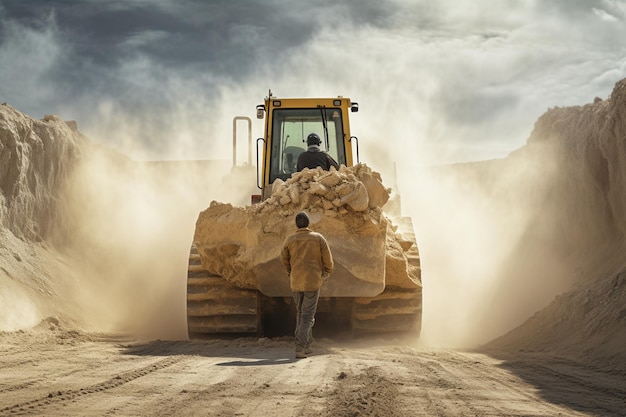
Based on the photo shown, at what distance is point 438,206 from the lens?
1981 cm

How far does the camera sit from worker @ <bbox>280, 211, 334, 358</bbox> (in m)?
8.23

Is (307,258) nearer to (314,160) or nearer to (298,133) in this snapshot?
(314,160)

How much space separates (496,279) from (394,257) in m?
5.84

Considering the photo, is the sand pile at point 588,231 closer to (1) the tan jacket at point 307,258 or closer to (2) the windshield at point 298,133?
(1) the tan jacket at point 307,258

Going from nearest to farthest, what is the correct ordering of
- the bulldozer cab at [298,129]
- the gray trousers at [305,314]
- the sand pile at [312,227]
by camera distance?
1. the gray trousers at [305,314]
2. the sand pile at [312,227]
3. the bulldozer cab at [298,129]

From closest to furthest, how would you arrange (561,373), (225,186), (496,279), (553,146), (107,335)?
1. (561,373)
2. (107,335)
3. (225,186)
4. (496,279)
5. (553,146)

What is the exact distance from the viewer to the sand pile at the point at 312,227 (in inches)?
347

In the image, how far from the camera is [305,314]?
8359 mm

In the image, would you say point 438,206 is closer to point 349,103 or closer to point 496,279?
point 496,279

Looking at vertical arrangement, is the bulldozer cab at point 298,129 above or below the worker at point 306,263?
above

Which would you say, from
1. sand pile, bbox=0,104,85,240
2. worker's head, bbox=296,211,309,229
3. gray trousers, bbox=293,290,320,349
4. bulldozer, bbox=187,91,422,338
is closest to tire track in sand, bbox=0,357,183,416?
gray trousers, bbox=293,290,320,349

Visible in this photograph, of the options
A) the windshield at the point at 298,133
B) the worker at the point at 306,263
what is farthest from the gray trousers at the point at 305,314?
the windshield at the point at 298,133

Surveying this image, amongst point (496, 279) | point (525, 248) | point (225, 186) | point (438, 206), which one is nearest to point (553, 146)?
point (525, 248)

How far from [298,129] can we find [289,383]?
6312 mm
